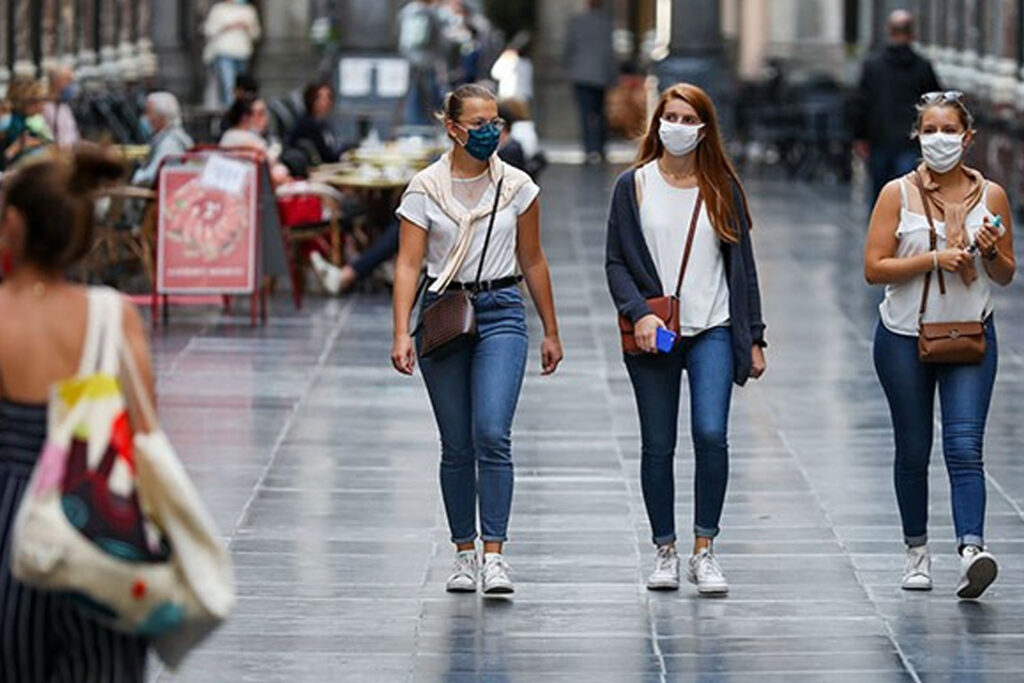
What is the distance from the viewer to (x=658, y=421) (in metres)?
9.45

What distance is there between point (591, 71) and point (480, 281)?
85.2 ft

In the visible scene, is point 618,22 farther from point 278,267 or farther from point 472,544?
point 472,544

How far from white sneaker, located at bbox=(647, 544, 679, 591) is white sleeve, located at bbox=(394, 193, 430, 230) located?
1.32 metres

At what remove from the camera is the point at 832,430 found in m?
13.3

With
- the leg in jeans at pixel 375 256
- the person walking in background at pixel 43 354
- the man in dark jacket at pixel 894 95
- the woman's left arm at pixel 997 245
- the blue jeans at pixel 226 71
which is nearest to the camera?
the person walking in background at pixel 43 354

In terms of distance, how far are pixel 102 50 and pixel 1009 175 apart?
12.6 meters

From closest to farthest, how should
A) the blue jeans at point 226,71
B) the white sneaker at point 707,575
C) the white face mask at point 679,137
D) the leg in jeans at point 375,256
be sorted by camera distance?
the white face mask at point 679,137 → the white sneaker at point 707,575 → the leg in jeans at point 375,256 → the blue jeans at point 226,71

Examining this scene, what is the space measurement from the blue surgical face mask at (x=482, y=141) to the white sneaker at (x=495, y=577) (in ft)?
4.25

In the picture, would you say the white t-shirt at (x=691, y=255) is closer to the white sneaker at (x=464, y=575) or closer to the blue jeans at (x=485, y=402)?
the blue jeans at (x=485, y=402)

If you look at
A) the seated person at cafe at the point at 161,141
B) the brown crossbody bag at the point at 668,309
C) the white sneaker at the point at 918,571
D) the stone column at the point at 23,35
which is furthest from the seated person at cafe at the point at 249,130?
the white sneaker at the point at 918,571

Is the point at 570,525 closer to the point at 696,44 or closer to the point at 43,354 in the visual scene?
the point at 43,354

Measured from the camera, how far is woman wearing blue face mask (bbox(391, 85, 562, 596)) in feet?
30.5

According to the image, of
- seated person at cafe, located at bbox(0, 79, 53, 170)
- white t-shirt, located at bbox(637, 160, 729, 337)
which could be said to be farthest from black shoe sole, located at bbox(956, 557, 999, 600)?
seated person at cafe, located at bbox(0, 79, 53, 170)

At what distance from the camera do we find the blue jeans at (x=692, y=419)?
30.6 feet
